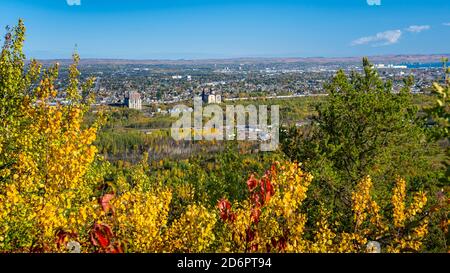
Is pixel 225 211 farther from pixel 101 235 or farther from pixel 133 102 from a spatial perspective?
pixel 133 102

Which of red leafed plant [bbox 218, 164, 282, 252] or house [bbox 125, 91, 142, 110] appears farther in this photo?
house [bbox 125, 91, 142, 110]

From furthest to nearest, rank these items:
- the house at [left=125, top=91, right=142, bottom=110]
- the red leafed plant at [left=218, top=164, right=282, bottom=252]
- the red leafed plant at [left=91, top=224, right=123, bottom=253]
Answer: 1. the house at [left=125, top=91, right=142, bottom=110]
2. the red leafed plant at [left=218, top=164, right=282, bottom=252]
3. the red leafed plant at [left=91, top=224, right=123, bottom=253]

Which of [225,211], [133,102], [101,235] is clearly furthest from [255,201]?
[133,102]

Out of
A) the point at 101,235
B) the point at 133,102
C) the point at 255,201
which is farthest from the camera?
the point at 133,102

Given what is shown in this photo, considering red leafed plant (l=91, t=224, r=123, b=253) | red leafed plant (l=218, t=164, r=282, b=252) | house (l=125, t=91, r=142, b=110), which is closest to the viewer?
red leafed plant (l=91, t=224, r=123, b=253)

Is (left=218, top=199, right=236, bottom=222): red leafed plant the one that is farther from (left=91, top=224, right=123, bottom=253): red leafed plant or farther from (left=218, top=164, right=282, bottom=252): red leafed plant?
(left=91, top=224, right=123, bottom=253): red leafed plant

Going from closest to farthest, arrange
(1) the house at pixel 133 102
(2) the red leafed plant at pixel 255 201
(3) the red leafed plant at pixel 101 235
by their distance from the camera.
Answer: (3) the red leafed plant at pixel 101 235 < (2) the red leafed plant at pixel 255 201 < (1) the house at pixel 133 102

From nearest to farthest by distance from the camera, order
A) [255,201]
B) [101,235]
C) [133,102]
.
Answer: [101,235] < [255,201] < [133,102]

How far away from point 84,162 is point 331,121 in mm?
11477

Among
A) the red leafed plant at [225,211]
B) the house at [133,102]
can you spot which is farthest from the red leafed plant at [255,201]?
the house at [133,102]

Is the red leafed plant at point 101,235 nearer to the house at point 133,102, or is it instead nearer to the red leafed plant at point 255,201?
the red leafed plant at point 255,201

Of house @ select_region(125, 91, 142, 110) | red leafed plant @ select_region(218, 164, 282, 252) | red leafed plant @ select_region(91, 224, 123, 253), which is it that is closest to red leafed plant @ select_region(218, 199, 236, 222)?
red leafed plant @ select_region(218, 164, 282, 252)

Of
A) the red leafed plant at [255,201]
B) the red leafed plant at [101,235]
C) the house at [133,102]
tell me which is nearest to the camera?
the red leafed plant at [101,235]
